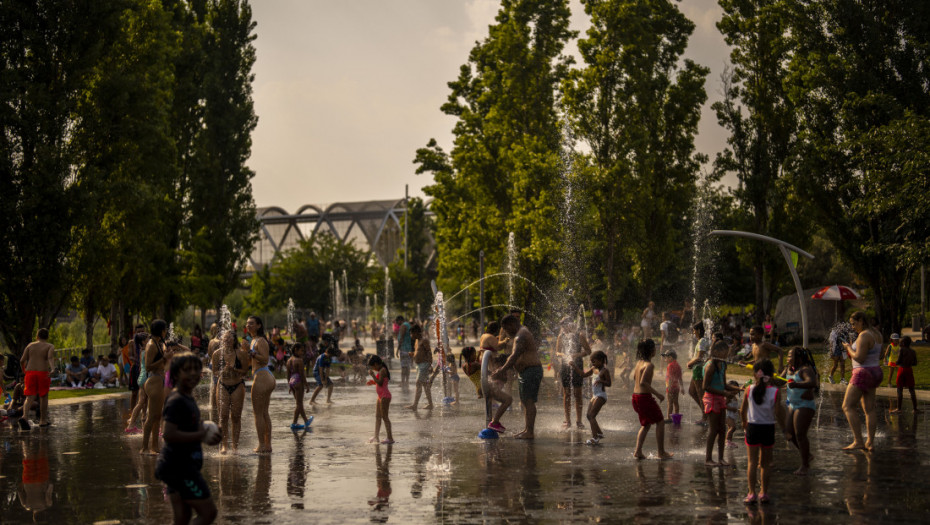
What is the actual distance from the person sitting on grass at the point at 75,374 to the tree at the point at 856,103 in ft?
75.6

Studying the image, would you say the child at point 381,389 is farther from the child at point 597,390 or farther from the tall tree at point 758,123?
the tall tree at point 758,123

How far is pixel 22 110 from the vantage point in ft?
88.7

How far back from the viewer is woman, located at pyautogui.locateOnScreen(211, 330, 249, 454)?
1345cm

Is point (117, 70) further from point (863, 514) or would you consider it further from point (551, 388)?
point (863, 514)

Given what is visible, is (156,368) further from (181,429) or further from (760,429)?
(760,429)

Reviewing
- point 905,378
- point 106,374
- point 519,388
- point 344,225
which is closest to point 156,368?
point 519,388

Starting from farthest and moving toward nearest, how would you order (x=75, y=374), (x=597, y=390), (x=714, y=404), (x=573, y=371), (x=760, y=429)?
(x=75, y=374), (x=573, y=371), (x=597, y=390), (x=714, y=404), (x=760, y=429)

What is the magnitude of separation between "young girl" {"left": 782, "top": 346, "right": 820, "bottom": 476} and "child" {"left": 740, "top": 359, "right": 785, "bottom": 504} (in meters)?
1.61

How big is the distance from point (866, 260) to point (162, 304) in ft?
87.9

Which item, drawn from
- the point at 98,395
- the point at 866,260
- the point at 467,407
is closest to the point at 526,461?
the point at 467,407

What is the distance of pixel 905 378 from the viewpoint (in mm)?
20031

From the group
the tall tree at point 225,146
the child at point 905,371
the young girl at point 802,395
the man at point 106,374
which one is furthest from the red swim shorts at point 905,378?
the tall tree at point 225,146

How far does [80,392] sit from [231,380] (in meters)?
15.4

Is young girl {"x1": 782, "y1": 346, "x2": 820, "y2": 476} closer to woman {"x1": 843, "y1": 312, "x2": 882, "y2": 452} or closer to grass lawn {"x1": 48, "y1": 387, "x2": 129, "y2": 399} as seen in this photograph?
woman {"x1": 843, "y1": 312, "x2": 882, "y2": 452}
